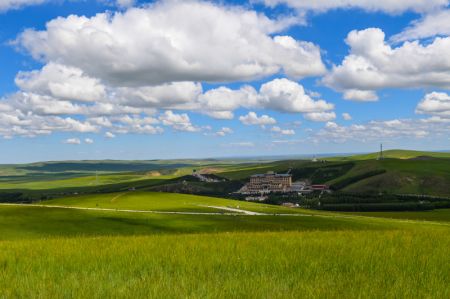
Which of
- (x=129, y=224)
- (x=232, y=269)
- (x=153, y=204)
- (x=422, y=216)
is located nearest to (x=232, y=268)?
(x=232, y=269)

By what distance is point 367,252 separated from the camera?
12781mm

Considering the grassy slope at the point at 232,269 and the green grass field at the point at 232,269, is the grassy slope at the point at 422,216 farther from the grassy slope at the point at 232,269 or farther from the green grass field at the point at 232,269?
the grassy slope at the point at 232,269

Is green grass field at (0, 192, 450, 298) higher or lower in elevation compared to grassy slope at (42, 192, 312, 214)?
higher

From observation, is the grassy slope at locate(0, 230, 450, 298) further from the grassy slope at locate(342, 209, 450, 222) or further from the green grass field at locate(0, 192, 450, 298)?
the grassy slope at locate(342, 209, 450, 222)

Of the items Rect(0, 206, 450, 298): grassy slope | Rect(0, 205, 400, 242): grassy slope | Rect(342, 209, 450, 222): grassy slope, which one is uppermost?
Rect(0, 206, 450, 298): grassy slope

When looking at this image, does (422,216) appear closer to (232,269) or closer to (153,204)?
(153,204)

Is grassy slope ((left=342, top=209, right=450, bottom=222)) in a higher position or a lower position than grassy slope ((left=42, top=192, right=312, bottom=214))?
lower

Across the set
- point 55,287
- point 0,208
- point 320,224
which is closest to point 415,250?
point 55,287

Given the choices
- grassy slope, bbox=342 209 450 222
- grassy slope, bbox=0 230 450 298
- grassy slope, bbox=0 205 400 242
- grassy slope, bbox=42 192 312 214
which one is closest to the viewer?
grassy slope, bbox=0 230 450 298

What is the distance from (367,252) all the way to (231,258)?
420 cm

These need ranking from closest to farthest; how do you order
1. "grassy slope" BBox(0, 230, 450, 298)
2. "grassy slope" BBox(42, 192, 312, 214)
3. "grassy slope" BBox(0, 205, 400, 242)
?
"grassy slope" BBox(0, 230, 450, 298) → "grassy slope" BBox(0, 205, 400, 242) → "grassy slope" BBox(42, 192, 312, 214)

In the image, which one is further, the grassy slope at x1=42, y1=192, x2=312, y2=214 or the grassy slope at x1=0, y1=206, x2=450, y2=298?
the grassy slope at x1=42, y1=192, x2=312, y2=214

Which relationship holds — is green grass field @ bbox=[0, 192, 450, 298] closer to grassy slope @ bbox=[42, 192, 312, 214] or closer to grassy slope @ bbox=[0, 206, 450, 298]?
grassy slope @ bbox=[0, 206, 450, 298]

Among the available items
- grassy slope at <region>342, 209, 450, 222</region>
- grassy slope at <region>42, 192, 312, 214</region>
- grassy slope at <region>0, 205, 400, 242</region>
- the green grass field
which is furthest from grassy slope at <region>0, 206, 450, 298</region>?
grassy slope at <region>342, 209, 450, 222</region>
